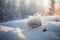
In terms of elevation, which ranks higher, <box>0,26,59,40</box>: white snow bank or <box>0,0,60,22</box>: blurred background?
<box>0,0,60,22</box>: blurred background

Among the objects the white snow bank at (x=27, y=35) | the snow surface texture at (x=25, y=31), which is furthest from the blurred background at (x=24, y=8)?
the white snow bank at (x=27, y=35)

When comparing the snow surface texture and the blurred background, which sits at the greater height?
the blurred background

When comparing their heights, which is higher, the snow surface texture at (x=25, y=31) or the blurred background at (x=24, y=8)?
the blurred background at (x=24, y=8)

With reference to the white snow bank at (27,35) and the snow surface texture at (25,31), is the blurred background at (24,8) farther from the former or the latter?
the white snow bank at (27,35)

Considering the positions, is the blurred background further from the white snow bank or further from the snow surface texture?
the white snow bank

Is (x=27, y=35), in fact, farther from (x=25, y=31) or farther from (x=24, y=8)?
(x=24, y=8)

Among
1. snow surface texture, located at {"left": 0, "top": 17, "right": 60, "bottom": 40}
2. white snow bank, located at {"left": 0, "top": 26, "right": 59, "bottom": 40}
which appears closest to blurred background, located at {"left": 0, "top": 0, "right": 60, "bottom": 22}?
snow surface texture, located at {"left": 0, "top": 17, "right": 60, "bottom": 40}

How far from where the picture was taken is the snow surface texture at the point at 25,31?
1.75 metres

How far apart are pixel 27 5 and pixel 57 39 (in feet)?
2.10

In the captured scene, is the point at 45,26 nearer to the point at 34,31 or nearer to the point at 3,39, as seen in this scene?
the point at 34,31

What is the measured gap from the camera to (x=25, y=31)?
5.90ft

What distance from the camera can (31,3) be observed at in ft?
6.17

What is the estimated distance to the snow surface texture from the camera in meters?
1.75

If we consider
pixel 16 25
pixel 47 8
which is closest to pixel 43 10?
pixel 47 8
